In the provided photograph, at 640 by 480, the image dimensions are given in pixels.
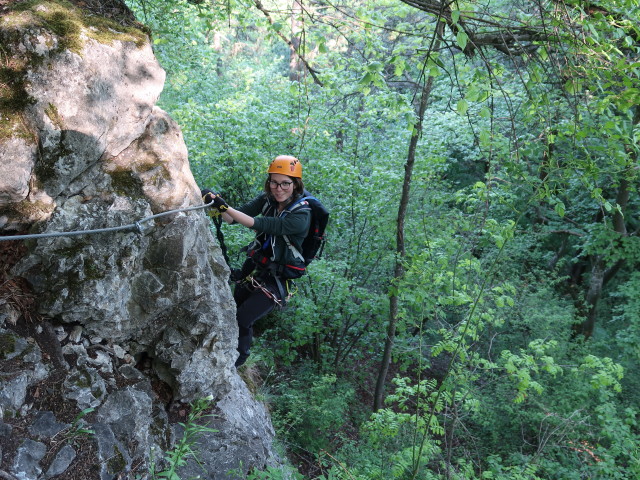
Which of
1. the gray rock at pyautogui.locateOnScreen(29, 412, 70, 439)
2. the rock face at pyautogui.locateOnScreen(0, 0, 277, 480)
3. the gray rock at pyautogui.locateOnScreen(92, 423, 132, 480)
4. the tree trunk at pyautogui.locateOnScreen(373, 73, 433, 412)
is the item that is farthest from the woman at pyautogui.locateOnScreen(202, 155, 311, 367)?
the gray rock at pyautogui.locateOnScreen(29, 412, 70, 439)

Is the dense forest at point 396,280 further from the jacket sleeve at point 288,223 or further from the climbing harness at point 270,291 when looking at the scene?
the jacket sleeve at point 288,223

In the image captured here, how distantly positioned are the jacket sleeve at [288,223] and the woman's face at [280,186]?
23 cm

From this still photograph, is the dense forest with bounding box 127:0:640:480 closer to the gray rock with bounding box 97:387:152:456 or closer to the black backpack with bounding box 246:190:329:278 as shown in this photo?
the black backpack with bounding box 246:190:329:278

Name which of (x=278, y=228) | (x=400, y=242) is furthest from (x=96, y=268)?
(x=400, y=242)

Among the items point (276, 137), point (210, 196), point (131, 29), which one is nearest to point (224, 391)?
point (210, 196)

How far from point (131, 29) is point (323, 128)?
5.29 metres

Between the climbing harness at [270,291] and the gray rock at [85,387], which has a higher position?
the climbing harness at [270,291]

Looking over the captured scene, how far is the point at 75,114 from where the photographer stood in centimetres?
320

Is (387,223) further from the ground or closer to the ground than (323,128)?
closer to the ground

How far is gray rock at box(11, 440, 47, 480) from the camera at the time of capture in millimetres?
2740

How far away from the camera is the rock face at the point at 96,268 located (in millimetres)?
3037

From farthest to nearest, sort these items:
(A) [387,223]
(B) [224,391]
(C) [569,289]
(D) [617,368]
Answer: (C) [569,289]
(A) [387,223]
(D) [617,368]
(B) [224,391]

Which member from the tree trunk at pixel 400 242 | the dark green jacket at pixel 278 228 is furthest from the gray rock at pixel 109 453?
the tree trunk at pixel 400 242

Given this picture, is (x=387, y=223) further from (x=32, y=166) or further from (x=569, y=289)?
(x=569, y=289)
